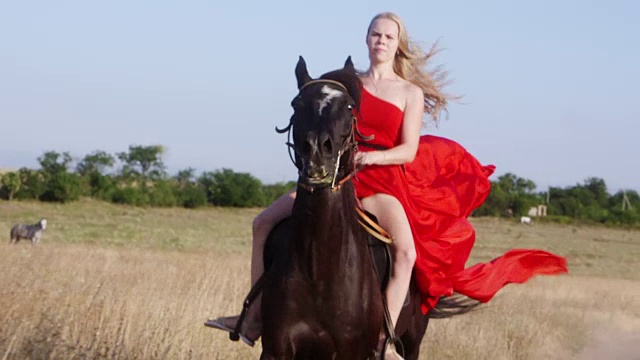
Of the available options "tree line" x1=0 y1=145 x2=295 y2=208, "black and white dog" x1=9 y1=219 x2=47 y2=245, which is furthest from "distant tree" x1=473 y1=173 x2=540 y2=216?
"black and white dog" x1=9 y1=219 x2=47 y2=245

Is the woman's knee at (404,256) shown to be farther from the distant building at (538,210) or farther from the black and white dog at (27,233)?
the distant building at (538,210)

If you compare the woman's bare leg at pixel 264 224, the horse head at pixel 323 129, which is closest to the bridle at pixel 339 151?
the horse head at pixel 323 129

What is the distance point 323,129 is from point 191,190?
66.5m

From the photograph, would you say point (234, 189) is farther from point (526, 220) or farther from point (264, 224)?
point (264, 224)

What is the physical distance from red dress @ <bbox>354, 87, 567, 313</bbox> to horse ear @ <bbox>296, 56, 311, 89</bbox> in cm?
64

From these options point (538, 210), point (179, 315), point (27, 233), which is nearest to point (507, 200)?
point (538, 210)

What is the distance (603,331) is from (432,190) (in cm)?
835

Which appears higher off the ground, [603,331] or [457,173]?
[457,173]

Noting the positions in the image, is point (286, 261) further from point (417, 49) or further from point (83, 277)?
point (83, 277)

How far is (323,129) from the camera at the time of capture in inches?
193

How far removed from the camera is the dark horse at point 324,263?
514 cm

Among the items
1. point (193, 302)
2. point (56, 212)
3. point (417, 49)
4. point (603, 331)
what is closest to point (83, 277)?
point (193, 302)

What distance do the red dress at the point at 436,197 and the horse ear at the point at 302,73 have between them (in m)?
0.64

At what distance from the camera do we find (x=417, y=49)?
23.0 feet
